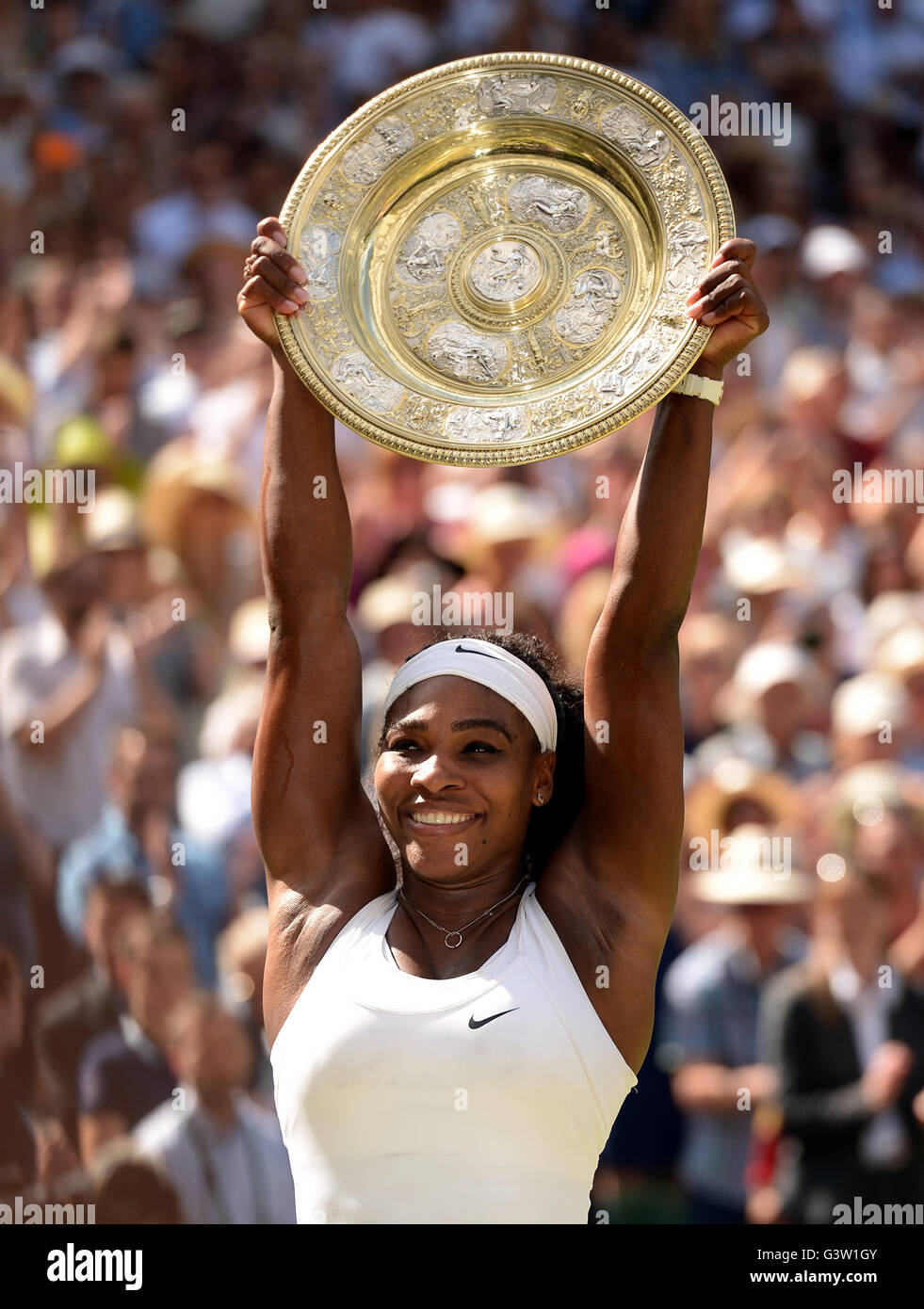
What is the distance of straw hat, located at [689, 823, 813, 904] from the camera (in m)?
4.02

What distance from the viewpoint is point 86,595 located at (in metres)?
4.84

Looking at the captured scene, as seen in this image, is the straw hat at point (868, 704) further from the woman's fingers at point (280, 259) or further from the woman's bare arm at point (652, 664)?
the woman's fingers at point (280, 259)

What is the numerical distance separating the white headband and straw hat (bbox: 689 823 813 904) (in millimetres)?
1474

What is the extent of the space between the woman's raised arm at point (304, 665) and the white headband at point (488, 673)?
107 millimetres

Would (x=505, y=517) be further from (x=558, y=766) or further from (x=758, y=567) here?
(x=558, y=766)

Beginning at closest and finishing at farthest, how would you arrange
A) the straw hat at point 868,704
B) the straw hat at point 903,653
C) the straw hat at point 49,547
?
the straw hat at point 868,704 → the straw hat at point 903,653 → the straw hat at point 49,547

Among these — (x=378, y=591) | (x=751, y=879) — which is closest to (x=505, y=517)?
(x=378, y=591)

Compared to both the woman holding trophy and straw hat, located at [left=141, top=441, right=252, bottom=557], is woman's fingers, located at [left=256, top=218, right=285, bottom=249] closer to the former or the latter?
the woman holding trophy

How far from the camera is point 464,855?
2.54m

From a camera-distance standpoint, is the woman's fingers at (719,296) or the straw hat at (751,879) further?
the straw hat at (751,879)

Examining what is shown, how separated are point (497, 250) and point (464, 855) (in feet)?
3.45

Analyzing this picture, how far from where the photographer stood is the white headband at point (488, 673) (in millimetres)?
2617

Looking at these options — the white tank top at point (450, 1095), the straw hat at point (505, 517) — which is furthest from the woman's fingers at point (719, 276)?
the straw hat at point (505, 517)

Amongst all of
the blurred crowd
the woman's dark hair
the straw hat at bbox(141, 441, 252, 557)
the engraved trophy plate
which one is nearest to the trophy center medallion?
the engraved trophy plate
